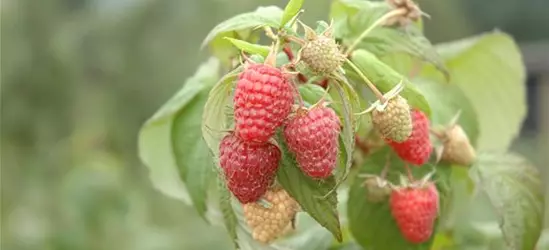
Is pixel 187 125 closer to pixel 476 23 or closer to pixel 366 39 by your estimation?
pixel 366 39

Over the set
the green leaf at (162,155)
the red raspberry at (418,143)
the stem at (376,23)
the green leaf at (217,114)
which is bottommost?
the red raspberry at (418,143)

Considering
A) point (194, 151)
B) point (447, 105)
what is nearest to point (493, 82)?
point (447, 105)

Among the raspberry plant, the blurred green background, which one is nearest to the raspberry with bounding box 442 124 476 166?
the raspberry plant

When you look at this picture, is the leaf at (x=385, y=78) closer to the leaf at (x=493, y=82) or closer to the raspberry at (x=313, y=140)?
the raspberry at (x=313, y=140)

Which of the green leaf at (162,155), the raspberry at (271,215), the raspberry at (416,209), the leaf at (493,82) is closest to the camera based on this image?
the raspberry at (271,215)

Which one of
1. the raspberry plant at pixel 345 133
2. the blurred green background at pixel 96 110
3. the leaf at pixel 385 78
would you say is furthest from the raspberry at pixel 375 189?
the blurred green background at pixel 96 110
